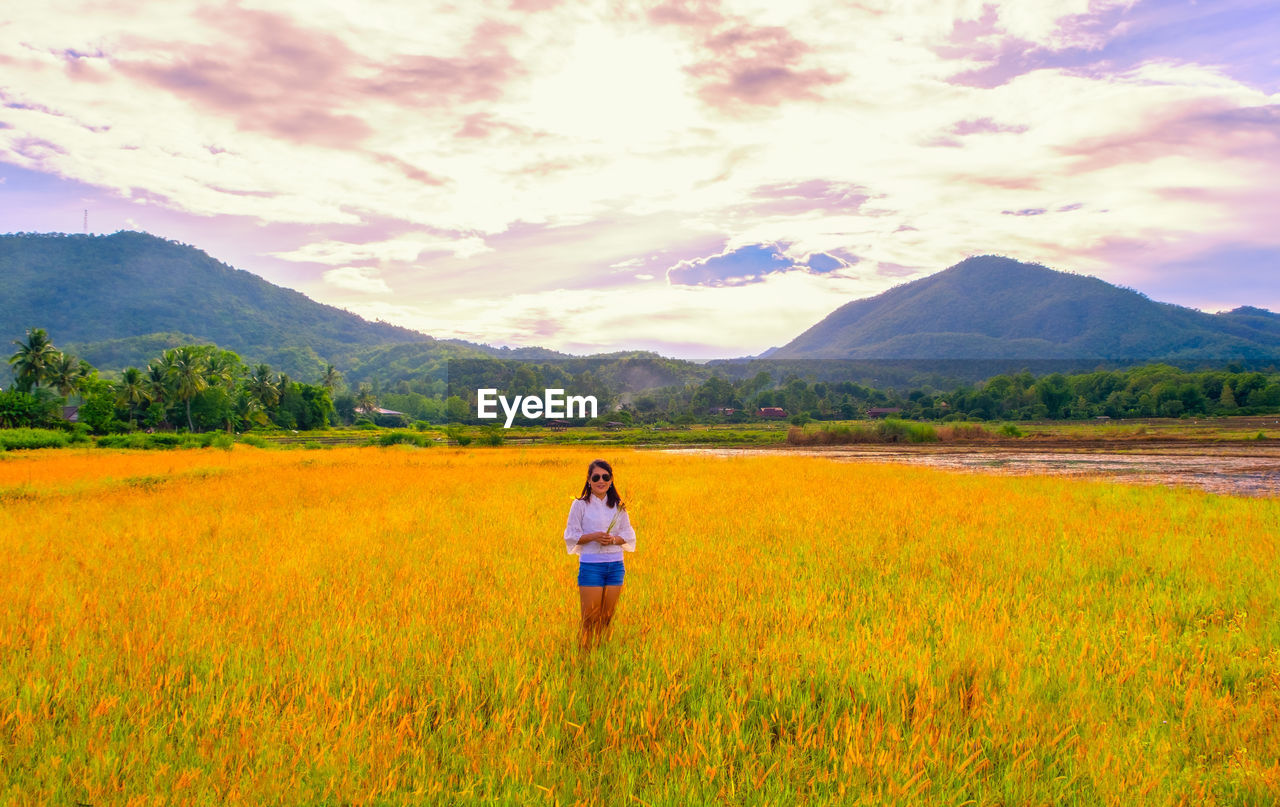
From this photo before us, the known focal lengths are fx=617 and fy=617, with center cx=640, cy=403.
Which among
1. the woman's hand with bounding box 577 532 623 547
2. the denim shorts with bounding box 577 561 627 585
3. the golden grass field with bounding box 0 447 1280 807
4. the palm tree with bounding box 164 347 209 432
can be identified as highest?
the palm tree with bounding box 164 347 209 432

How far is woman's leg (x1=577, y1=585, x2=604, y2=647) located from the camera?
4855 mm

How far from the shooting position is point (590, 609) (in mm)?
4922

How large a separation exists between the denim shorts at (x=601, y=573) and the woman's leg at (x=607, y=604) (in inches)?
2.2

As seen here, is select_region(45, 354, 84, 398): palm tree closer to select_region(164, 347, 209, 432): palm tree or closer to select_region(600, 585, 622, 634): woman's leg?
select_region(164, 347, 209, 432): palm tree

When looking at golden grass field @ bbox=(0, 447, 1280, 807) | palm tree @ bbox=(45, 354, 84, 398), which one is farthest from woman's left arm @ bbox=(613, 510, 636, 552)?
palm tree @ bbox=(45, 354, 84, 398)

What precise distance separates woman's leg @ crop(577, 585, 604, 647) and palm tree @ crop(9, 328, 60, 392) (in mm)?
81396

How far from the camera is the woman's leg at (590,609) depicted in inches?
191

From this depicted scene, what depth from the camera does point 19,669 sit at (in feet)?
15.6

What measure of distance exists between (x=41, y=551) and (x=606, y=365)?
544ft

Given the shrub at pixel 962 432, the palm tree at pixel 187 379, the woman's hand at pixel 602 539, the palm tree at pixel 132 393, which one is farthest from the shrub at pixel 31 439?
the shrub at pixel 962 432

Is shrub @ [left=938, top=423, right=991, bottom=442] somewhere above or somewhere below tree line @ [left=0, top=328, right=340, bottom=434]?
below

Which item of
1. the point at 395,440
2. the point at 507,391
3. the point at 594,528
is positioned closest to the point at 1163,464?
the point at 594,528

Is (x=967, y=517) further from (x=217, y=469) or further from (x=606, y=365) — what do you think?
(x=606, y=365)

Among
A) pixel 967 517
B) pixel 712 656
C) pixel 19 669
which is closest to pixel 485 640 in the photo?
pixel 712 656
